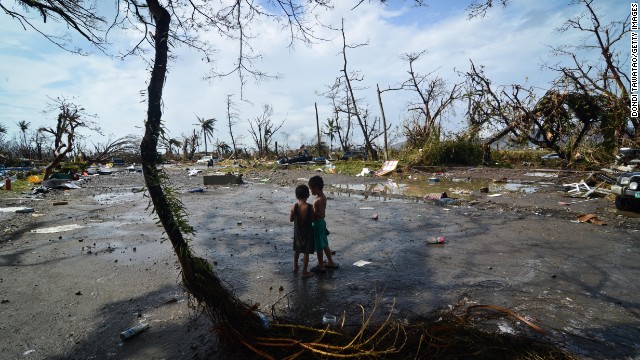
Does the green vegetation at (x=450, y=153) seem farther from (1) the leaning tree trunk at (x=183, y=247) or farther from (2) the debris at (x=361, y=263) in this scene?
(1) the leaning tree trunk at (x=183, y=247)

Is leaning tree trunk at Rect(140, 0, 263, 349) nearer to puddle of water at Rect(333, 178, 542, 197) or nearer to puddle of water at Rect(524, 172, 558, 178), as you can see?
puddle of water at Rect(333, 178, 542, 197)

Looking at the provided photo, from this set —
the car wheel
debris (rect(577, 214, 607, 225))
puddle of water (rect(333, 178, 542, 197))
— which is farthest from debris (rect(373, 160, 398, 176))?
debris (rect(577, 214, 607, 225))

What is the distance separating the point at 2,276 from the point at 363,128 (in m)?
18.4

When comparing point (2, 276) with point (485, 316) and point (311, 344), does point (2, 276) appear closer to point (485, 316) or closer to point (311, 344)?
point (311, 344)

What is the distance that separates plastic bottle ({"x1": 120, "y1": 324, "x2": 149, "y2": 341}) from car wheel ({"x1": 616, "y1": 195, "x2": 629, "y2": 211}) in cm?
737

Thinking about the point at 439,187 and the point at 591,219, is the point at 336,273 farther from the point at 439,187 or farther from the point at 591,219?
the point at 439,187

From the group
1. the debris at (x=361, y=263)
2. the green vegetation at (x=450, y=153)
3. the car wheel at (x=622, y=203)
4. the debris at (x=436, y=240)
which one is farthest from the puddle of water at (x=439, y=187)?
the debris at (x=361, y=263)

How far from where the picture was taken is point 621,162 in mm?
7879

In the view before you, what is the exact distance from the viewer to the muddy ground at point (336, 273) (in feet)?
8.70

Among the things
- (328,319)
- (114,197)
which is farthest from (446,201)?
(114,197)

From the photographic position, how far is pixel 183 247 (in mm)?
2459

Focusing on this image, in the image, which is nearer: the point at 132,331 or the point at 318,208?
the point at 132,331

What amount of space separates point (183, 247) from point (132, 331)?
0.84 m

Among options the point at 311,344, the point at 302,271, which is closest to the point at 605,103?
the point at 302,271
